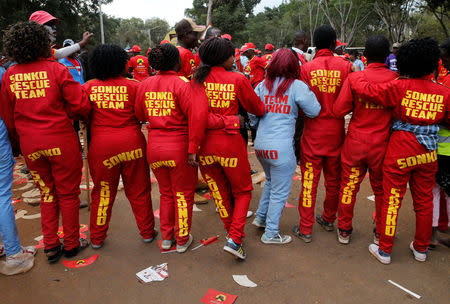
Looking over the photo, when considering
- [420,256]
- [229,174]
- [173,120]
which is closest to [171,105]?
[173,120]

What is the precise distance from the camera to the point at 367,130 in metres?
2.97

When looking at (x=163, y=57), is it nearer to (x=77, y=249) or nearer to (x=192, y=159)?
(x=192, y=159)

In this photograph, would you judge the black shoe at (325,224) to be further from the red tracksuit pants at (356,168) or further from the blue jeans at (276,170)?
the blue jeans at (276,170)

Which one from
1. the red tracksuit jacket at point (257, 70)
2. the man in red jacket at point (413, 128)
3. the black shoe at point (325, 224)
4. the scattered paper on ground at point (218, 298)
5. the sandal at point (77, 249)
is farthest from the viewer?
the red tracksuit jacket at point (257, 70)

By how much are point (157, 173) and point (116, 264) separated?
0.94 metres

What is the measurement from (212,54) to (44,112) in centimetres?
154

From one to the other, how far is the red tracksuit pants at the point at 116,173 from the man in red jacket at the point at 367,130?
1971mm

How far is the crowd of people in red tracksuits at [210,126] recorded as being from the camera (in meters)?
2.73

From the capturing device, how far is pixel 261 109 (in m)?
3.05

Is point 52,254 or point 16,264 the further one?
point 52,254

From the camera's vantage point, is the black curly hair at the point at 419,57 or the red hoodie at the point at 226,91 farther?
the red hoodie at the point at 226,91

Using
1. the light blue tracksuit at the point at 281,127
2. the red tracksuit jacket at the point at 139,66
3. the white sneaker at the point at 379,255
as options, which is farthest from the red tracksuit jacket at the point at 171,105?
the red tracksuit jacket at the point at 139,66

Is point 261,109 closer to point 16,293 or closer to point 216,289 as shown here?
point 216,289

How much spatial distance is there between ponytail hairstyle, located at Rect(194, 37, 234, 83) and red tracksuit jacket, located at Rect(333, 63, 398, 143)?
1148 millimetres
